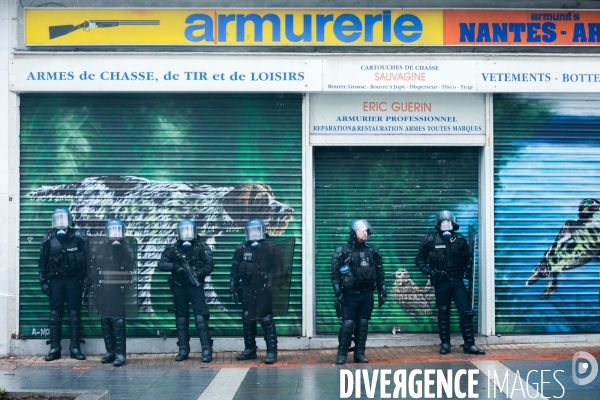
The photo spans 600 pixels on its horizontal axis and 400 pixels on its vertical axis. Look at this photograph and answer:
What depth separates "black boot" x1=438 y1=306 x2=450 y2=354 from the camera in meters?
12.0

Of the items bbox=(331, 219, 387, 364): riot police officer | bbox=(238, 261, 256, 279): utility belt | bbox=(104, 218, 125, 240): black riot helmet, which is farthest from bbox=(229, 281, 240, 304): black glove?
bbox=(104, 218, 125, 240): black riot helmet

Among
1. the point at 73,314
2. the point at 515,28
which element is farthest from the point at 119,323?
the point at 515,28

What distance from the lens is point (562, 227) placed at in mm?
12750

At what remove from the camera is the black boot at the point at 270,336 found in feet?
37.8

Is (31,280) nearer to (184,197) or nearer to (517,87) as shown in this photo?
(184,197)

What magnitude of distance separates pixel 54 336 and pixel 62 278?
82 cm

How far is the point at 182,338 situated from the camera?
11.9m

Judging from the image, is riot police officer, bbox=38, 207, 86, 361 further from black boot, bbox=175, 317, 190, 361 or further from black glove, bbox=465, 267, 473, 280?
black glove, bbox=465, 267, 473, 280

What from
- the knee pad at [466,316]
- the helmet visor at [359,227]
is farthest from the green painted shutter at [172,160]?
the knee pad at [466,316]

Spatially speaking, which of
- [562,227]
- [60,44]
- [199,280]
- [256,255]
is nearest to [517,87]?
[562,227]

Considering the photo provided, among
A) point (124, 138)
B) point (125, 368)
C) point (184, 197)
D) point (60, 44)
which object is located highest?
point (60, 44)

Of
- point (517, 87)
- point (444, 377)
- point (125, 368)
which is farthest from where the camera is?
point (517, 87)

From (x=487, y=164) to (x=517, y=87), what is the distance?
3.84 feet

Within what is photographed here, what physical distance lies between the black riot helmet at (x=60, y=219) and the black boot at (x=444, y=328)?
5.27 meters
